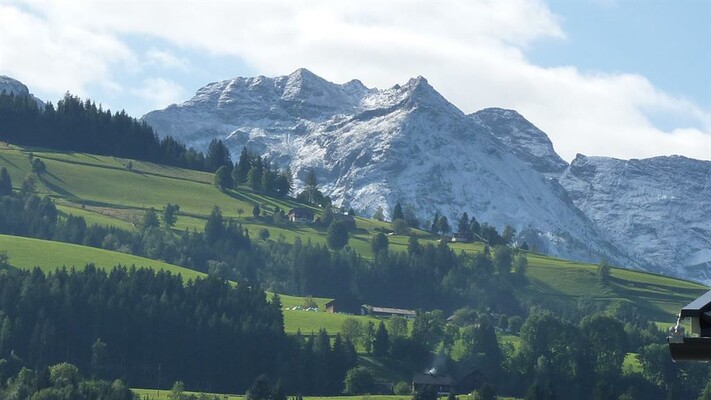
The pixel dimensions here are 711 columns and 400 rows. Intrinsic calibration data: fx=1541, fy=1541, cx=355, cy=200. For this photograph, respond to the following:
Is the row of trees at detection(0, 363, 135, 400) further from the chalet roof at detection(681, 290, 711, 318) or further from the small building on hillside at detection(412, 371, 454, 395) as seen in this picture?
the chalet roof at detection(681, 290, 711, 318)

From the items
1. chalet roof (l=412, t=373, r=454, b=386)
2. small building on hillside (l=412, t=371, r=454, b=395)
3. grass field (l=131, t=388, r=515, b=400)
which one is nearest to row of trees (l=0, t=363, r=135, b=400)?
grass field (l=131, t=388, r=515, b=400)

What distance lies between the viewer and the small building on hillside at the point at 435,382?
158500mm

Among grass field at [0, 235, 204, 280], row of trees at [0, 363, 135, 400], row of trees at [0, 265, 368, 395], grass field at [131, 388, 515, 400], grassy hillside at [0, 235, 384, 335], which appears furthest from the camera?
grass field at [0, 235, 204, 280]

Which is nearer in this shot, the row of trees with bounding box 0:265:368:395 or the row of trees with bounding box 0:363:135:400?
the row of trees with bounding box 0:363:135:400

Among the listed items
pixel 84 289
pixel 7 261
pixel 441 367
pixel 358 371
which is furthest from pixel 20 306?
pixel 441 367

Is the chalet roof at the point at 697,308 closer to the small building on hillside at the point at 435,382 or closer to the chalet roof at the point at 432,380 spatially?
the small building on hillside at the point at 435,382

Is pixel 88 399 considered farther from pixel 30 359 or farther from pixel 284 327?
pixel 284 327

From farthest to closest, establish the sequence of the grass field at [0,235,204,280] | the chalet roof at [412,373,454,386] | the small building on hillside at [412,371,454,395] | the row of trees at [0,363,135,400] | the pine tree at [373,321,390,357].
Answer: the grass field at [0,235,204,280], the pine tree at [373,321,390,357], the chalet roof at [412,373,454,386], the small building on hillside at [412,371,454,395], the row of trees at [0,363,135,400]

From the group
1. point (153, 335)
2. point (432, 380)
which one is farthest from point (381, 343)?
point (153, 335)

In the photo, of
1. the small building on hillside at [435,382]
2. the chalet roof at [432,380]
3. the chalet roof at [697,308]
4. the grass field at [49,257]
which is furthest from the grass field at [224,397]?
the chalet roof at [697,308]

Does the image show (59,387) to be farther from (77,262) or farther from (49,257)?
(49,257)

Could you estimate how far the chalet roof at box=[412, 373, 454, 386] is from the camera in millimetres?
161100

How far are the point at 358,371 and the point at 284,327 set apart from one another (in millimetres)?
20327

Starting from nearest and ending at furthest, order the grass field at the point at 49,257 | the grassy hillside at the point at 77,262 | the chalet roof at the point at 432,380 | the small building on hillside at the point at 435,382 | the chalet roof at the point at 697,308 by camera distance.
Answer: the chalet roof at the point at 697,308 < the small building on hillside at the point at 435,382 < the chalet roof at the point at 432,380 < the grassy hillside at the point at 77,262 < the grass field at the point at 49,257
